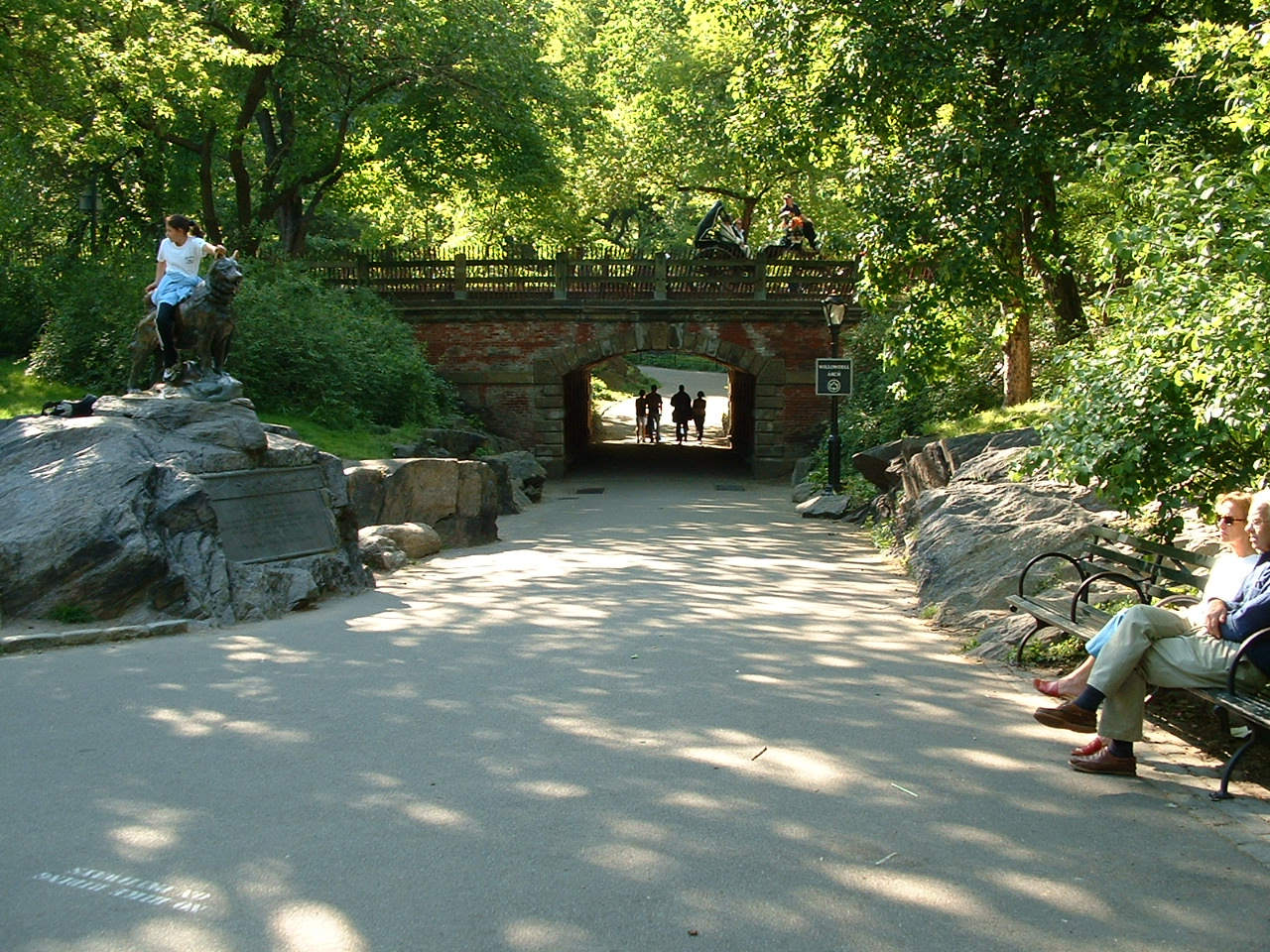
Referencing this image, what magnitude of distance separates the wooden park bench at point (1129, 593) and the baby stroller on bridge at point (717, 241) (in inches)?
809

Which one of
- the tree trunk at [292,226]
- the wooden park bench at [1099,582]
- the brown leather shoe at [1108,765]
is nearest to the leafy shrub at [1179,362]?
the wooden park bench at [1099,582]

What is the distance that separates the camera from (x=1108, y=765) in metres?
5.54

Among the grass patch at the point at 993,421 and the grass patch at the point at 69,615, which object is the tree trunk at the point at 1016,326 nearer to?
the grass patch at the point at 993,421

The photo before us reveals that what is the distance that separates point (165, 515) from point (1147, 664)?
282 inches

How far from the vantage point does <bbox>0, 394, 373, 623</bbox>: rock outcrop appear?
8.76 meters

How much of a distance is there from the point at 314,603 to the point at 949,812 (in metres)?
6.55

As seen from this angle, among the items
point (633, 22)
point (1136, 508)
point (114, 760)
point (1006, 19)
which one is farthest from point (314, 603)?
point (633, 22)

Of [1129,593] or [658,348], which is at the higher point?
[658,348]

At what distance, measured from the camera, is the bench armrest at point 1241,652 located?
5254mm

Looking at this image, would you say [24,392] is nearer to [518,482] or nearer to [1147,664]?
[518,482]

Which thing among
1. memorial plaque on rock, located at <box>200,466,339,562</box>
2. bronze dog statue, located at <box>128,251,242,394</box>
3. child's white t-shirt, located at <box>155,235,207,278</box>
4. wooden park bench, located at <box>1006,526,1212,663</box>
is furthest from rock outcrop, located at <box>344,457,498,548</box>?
wooden park bench, located at <box>1006,526,1212,663</box>

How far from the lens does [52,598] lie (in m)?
8.62

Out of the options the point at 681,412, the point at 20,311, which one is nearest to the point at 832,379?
the point at 20,311

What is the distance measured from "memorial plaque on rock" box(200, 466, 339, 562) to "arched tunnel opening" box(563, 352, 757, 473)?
17.8 meters
